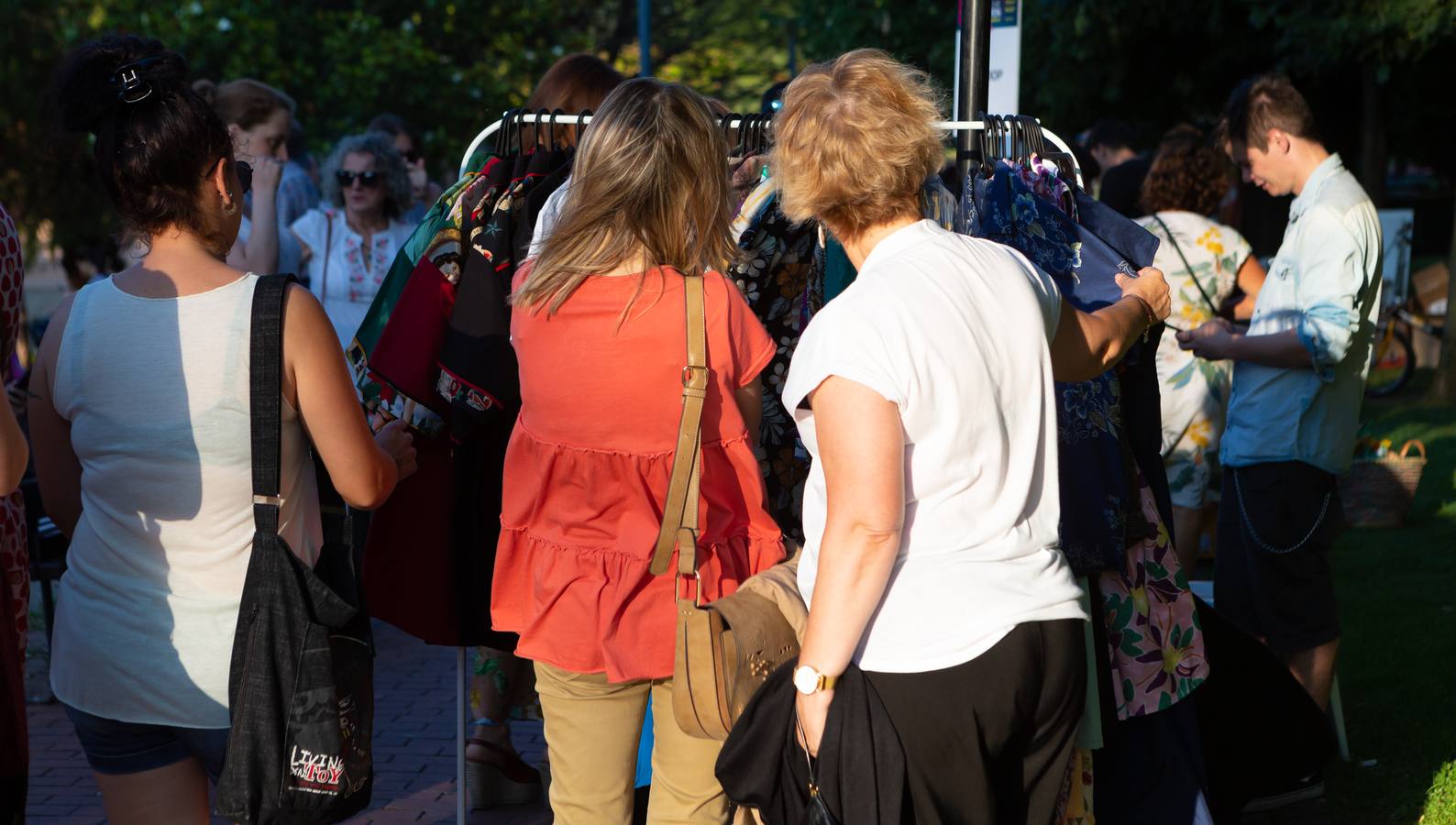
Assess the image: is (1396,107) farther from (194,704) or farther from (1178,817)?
(194,704)

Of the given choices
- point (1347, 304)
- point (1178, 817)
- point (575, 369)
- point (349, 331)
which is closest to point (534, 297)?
point (575, 369)

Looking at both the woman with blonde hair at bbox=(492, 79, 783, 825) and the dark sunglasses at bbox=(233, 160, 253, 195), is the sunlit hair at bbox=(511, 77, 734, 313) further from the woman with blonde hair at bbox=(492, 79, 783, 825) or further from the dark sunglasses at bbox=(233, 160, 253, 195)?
the dark sunglasses at bbox=(233, 160, 253, 195)

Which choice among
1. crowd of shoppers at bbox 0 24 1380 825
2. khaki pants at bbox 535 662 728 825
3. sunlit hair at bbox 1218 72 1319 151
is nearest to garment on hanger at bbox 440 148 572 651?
crowd of shoppers at bbox 0 24 1380 825

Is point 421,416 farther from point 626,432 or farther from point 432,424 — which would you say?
point 626,432

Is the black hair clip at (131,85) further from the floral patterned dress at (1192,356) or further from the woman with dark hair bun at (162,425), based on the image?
the floral patterned dress at (1192,356)

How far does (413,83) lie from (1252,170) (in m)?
12.4

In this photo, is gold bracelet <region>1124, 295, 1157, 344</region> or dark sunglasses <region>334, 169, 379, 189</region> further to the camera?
dark sunglasses <region>334, 169, 379, 189</region>

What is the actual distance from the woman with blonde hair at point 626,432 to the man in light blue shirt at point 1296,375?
6.01 ft

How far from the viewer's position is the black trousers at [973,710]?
91.5 inches

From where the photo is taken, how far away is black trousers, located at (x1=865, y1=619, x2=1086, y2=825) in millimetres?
2324

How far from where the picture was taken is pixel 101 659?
8.30 feet

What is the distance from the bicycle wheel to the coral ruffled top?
1153cm

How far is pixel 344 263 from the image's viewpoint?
6.21 meters

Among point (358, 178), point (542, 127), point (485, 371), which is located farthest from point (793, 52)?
point (485, 371)
